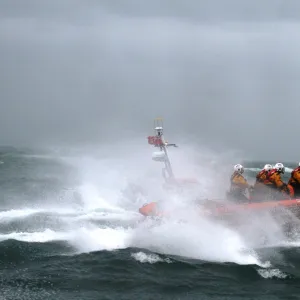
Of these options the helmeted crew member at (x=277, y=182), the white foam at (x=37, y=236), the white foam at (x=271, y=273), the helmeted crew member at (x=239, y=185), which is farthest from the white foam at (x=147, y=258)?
the helmeted crew member at (x=277, y=182)

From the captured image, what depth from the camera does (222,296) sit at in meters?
11.5

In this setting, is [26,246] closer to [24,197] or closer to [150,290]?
[150,290]

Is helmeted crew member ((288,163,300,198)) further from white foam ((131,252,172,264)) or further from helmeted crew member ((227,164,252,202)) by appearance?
white foam ((131,252,172,264))

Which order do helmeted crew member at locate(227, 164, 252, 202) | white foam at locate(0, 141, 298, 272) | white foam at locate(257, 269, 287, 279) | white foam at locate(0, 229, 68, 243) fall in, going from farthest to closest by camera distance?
1. helmeted crew member at locate(227, 164, 252, 202)
2. white foam at locate(0, 229, 68, 243)
3. white foam at locate(0, 141, 298, 272)
4. white foam at locate(257, 269, 287, 279)

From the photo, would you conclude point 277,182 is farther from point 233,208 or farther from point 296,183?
point 233,208

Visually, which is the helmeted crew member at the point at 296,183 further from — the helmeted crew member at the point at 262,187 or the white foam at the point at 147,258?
the white foam at the point at 147,258

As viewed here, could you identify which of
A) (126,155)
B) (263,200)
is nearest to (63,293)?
(263,200)

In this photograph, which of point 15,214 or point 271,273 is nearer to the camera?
point 271,273

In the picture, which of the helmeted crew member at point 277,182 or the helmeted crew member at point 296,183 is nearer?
the helmeted crew member at point 277,182

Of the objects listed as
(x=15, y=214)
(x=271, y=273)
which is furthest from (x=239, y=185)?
(x=15, y=214)

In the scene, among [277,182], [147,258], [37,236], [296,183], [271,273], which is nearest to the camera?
[271,273]

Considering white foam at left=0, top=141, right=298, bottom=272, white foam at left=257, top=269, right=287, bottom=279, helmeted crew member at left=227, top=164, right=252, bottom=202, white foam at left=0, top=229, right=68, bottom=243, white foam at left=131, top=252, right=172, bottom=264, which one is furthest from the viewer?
helmeted crew member at left=227, top=164, right=252, bottom=202

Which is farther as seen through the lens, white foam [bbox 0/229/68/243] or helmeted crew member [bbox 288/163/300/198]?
helmeted crew member [bbox 288/163/300/198]

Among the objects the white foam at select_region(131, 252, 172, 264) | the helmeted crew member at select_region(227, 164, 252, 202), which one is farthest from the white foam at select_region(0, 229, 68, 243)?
→ the helmeted crew member at select_region(227, 164, 252, 202)
